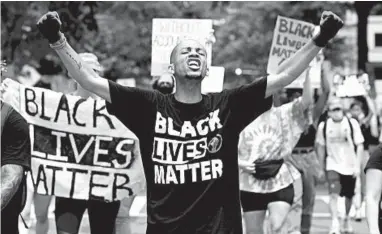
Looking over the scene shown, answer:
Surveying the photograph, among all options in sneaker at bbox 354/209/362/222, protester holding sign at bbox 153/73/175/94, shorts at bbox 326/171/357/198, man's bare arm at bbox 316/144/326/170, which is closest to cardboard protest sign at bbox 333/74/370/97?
man's bare arm at bbox 316/144/326/170

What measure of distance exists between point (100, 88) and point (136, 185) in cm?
331

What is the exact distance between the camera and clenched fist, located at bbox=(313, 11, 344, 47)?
5141 mm

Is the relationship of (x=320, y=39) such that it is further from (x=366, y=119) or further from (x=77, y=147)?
(x=366, y=119)

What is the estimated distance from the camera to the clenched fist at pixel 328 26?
5.14 m

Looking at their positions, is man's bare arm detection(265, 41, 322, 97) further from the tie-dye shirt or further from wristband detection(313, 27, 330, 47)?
the tie-dye shirt

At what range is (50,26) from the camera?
5.08 meters

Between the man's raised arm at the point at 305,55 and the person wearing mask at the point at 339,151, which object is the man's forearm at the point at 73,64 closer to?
the man's raised arm at the point at 305,55

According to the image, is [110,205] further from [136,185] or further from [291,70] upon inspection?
[291,70]

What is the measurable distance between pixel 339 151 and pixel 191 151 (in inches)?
299

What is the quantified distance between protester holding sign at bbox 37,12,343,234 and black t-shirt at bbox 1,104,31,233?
407mm

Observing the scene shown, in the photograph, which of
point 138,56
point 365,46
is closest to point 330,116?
point 365,46

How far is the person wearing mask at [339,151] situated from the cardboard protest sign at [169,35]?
2.49m

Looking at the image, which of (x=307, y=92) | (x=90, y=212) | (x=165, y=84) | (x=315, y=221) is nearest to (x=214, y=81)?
(x=165, y=84)

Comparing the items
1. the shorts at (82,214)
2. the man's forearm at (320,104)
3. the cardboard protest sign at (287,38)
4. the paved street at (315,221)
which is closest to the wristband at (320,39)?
the shorts at (82,214)
